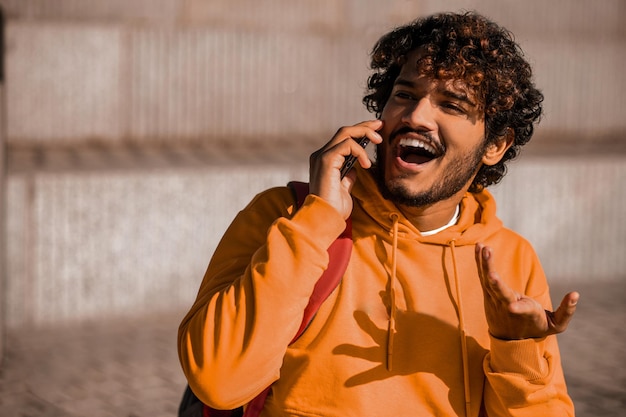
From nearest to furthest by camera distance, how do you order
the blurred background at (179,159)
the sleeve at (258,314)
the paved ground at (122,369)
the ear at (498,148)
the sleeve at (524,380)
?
the sleeve at (258,314)
the sleeve at (524,380)
the ear at (498,148)
the paved ground at (122,369)
the blurred background at (179,159)

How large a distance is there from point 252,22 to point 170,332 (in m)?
2.30

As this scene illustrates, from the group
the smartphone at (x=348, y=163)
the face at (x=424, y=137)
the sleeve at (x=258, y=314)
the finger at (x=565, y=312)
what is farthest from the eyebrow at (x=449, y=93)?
the finger at (x=565, y=312)

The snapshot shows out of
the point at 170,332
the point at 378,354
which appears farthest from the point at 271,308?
the point at 170,332

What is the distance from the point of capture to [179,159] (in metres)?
6.36

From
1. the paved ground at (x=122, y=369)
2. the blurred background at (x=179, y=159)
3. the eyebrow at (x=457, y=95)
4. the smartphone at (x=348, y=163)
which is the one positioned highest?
the eyebrow at (x=457, y=95)

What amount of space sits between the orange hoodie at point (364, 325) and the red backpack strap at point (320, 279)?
0.11 feet

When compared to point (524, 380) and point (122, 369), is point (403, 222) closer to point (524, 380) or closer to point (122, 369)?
point (524, 380)

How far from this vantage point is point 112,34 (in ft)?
21.1

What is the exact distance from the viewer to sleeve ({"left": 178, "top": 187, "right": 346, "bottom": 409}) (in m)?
2.35

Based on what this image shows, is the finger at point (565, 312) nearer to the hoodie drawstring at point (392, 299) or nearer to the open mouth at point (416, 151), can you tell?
the hoodie drawstring at point (392, 299)

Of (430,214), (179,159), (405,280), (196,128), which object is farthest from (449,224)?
(196,128)

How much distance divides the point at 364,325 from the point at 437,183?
45cm

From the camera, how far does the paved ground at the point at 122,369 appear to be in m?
4.70

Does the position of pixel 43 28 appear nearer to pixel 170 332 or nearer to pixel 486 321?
pixel 170 332
